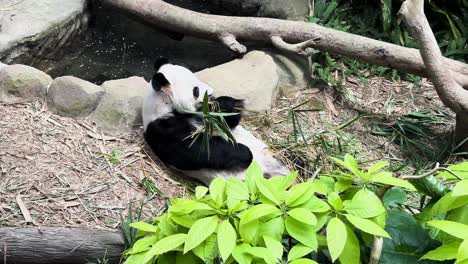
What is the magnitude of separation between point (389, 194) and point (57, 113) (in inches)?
113

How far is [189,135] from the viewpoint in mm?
3988

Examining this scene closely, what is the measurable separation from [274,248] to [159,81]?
2.52m

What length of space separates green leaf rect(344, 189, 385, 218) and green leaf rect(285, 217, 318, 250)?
13 centimetres

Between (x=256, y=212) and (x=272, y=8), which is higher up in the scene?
(x=256, y=212)

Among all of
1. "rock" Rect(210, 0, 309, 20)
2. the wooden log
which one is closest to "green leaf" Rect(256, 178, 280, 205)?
the wooden log

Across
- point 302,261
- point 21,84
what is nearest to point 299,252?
point 302,261

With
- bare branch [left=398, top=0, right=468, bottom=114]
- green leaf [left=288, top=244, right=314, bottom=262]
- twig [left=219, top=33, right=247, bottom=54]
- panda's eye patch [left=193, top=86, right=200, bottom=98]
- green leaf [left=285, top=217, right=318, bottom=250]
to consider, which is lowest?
panda's eye patch [left=193, top=86, right=200, bottom=98]

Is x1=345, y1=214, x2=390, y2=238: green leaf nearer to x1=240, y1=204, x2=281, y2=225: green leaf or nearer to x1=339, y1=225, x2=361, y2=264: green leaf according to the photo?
x1=339, y1=225, x2=361, y2=264: green leaf

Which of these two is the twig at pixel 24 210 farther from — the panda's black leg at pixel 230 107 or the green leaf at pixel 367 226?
the green leaf at pixel 367 226

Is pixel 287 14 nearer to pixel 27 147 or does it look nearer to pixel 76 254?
pixel 27 147

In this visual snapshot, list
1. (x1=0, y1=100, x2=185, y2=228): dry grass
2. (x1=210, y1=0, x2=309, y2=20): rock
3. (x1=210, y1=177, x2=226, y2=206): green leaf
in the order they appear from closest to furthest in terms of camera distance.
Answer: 1. (x1=210, y1=177, x2=226, y2=206): green leaf
2. (x1=0, y1=100, x2=185, y2=228): dry grass
3. (x1=210, y1=0, x2=309, y2=20): rock

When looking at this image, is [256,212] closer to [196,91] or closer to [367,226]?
[367,226]

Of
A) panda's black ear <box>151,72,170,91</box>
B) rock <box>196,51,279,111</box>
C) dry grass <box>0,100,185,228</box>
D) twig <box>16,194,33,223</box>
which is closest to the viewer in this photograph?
twig <box>16,194,33,223</box>

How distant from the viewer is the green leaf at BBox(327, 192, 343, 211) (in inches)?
72.4
